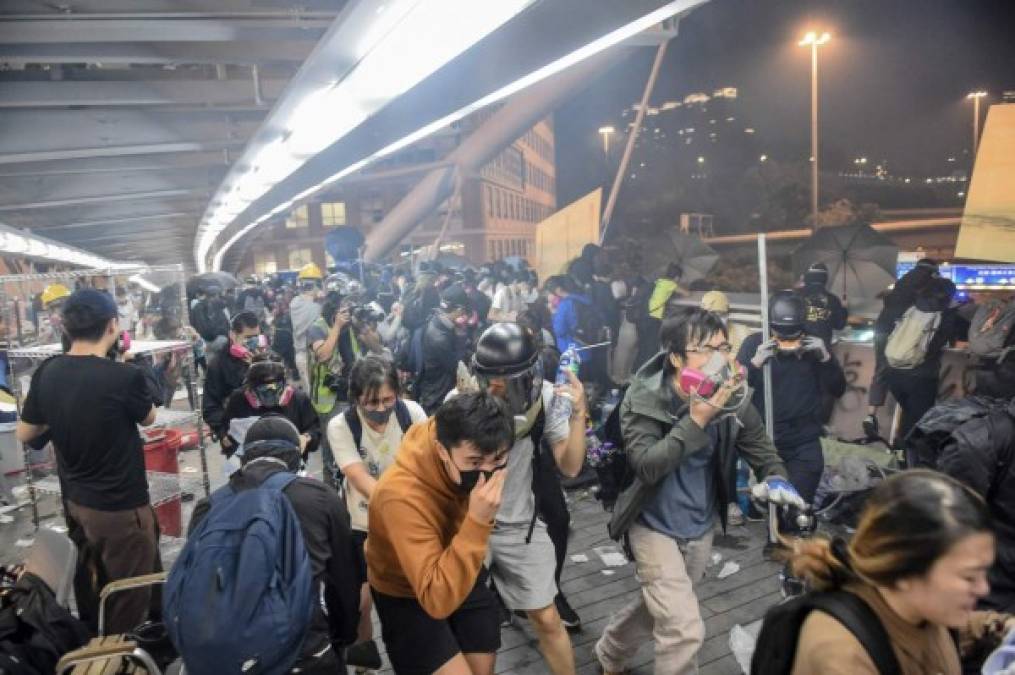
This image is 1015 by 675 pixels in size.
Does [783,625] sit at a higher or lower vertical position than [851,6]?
lower

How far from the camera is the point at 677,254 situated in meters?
9.64

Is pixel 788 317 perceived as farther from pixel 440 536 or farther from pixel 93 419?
pixel 93 419

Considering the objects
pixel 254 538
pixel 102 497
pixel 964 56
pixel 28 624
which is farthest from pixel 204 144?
pixel 964 56

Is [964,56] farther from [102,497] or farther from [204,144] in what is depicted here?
[102,497]

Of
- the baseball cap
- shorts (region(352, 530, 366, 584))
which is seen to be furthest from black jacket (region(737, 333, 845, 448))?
the baseball cap

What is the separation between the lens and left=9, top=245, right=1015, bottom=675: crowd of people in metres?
1.53

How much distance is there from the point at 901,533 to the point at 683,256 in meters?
8.39

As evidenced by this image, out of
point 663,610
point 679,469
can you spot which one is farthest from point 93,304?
point 663,610

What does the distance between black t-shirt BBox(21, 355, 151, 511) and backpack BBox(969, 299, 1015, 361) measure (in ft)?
19.5

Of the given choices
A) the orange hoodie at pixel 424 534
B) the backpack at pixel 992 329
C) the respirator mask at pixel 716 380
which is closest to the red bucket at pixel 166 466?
the orange hoodie at pixel 424 534

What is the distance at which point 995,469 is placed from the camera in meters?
2.67

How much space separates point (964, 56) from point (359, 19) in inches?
378

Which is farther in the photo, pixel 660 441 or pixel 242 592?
pixel 660 441

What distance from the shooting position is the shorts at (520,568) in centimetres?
294
